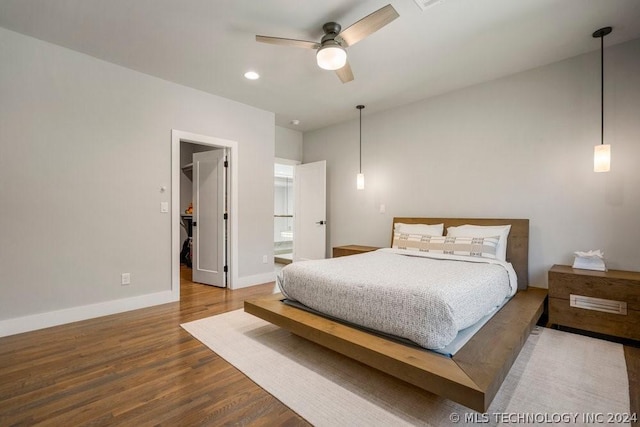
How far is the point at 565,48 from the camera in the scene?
118 inches

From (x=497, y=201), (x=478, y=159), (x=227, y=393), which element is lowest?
(x=227, y=393)

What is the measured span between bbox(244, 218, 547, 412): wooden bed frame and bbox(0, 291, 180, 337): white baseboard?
1573 millimetres

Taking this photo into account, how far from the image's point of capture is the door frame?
3785 millimetres

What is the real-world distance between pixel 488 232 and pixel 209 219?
389 cm

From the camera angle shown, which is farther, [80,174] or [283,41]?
[80,174]

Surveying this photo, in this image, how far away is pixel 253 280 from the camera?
4.73m

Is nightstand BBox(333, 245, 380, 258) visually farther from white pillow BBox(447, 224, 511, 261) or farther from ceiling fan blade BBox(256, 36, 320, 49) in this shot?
ceiling fan blade BBox(256, 36, 320, 49)

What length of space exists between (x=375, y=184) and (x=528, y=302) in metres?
2.72

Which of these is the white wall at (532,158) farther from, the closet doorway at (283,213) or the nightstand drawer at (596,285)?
the closet doorway at (283,213)

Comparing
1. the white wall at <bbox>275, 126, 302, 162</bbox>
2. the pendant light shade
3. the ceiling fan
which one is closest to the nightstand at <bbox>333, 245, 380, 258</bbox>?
the white wall at <bbox>275, 126, 302, 162</bbox>

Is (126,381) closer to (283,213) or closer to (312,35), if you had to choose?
(312,35)

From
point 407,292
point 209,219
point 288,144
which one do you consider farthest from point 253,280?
point 407,292

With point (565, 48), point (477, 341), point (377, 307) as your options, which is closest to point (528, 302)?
point (477, 341)

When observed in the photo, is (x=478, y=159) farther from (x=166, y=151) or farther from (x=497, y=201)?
(x=166, y=151)
